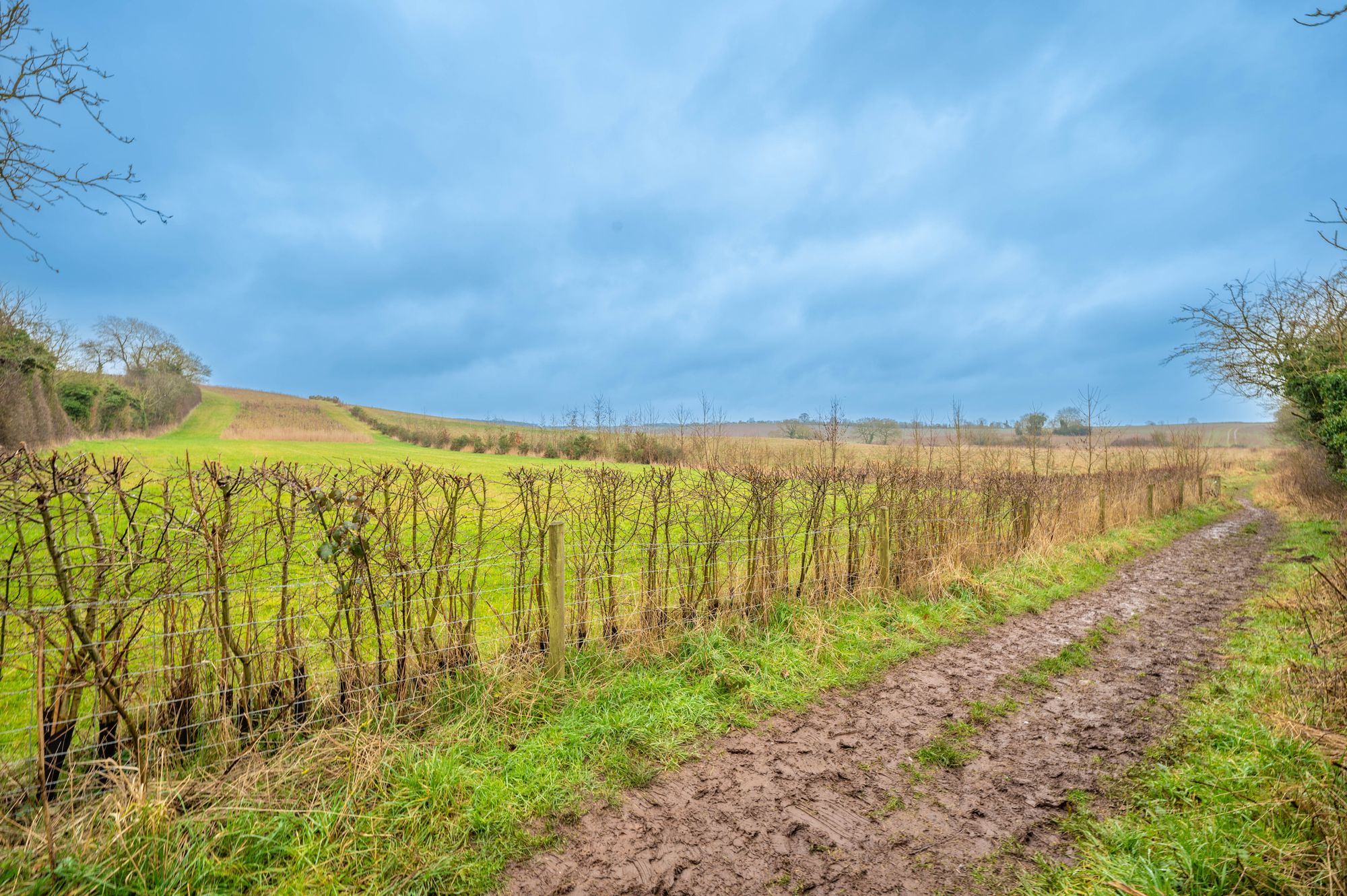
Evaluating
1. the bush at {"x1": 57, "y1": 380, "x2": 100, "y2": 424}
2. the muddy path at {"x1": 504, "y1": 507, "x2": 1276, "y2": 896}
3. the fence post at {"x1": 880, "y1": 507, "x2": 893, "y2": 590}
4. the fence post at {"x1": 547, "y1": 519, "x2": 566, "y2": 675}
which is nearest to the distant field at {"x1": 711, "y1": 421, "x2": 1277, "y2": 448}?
the fence post at {"x1": 880, "y1": 507, "x2": 893, "y2": 590}

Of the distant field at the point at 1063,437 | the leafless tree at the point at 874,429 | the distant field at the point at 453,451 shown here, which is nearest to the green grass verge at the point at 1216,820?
the distant field at the point at 453,451

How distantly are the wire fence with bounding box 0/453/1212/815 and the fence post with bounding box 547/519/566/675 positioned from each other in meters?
0.02

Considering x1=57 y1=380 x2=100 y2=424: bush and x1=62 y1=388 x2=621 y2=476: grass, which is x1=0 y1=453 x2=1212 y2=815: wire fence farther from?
x1=57 y1=380 x2=100 y2=424: bush

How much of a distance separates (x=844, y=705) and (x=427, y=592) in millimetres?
3221

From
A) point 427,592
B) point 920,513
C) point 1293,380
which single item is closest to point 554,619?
point 427,592

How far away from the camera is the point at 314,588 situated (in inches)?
175

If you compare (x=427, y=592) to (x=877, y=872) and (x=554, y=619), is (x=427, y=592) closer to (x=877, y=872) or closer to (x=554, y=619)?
(x=554, y=619)

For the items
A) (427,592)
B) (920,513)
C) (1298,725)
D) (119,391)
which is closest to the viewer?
(1298,725)

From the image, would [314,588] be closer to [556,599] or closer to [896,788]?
[556,599]

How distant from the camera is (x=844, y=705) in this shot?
452cm

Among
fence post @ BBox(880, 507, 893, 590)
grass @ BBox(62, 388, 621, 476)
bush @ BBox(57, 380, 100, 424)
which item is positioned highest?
bush @ BBox(57, 380, 100, 424)

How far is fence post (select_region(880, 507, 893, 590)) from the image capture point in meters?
6.81

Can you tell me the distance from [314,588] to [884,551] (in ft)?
18.8

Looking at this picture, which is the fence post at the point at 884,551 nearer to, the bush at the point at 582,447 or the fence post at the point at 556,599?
the fence post at the point at 556,599
